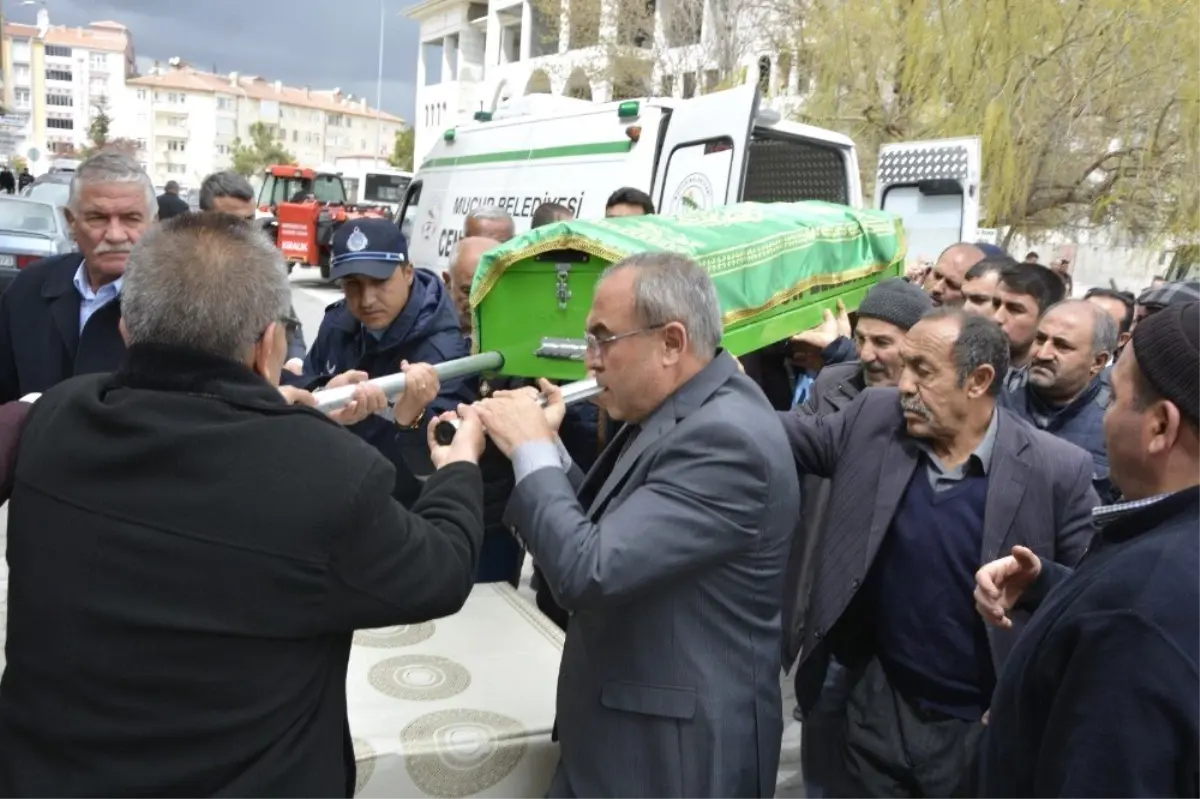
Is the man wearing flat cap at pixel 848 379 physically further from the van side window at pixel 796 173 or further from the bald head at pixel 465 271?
the van side window at pixel 796 173

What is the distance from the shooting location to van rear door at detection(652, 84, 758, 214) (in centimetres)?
548

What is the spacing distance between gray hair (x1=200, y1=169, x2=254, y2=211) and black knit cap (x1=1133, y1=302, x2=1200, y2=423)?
5.03 meters

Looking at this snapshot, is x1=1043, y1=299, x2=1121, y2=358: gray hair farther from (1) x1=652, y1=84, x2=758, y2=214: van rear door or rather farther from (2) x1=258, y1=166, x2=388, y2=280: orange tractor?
(2) x1=258, y1=166, x2=388, y2=280: orange tractor

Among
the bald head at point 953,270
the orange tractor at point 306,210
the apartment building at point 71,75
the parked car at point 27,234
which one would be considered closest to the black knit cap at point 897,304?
the bald head at point 953,270

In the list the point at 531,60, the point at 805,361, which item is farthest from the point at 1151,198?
the point at 531,60

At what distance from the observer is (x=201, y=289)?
53.1 inches

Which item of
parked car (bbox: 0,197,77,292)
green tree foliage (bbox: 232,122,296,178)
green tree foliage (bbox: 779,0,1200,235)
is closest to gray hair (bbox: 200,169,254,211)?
parked car (bbox: 0,197,77,292)

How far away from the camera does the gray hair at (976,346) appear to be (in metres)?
2.44

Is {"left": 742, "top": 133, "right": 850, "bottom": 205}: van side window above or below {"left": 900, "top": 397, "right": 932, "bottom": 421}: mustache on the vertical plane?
above

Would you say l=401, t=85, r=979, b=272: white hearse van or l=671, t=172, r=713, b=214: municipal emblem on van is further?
l=401, t=85, r=979, b=272: white hearse van

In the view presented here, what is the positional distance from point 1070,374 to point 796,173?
4.17m

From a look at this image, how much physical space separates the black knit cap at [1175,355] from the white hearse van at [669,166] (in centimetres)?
421

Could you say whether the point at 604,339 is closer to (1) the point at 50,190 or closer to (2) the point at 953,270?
(2) the point at 953,270

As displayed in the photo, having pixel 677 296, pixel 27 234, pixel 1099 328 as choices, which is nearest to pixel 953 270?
pixel 1099 328
